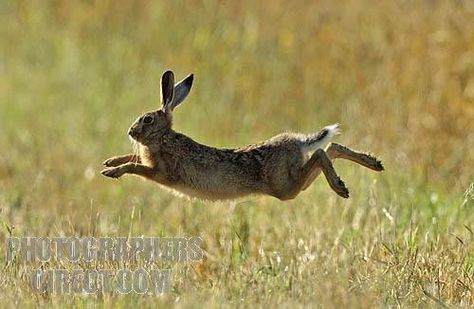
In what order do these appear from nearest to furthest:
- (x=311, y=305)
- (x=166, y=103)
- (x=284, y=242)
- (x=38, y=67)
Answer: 1. (x=311, y=305)
2. (x=166, y=103)
3. (x=284, y=242)
4. (x=38, y=67)

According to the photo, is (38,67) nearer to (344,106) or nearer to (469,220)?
(344,106)

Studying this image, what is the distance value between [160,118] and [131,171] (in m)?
0.43

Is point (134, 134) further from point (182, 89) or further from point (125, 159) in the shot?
point (182, 89)

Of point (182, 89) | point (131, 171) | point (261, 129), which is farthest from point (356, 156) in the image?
point (261, 129)

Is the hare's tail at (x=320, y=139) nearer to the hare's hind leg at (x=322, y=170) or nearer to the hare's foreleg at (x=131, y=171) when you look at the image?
the hare's hind leg at (x=322, y=170)

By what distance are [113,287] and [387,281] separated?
147cm

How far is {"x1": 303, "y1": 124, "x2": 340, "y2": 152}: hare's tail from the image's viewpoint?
25.4 ft

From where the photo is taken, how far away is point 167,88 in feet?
25.7

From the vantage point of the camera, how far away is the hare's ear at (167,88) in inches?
306

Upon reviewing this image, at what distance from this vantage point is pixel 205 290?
24.1ft

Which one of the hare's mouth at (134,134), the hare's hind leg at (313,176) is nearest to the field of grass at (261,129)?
the hare's hind leg at (313,176)

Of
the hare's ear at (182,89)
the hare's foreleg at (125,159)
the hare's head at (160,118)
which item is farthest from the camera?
the hare's ear at (182,89)

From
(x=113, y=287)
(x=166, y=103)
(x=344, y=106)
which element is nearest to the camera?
(x=113, y=287)

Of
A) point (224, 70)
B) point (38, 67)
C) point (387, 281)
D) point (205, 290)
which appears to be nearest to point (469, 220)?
point (387, 281)
